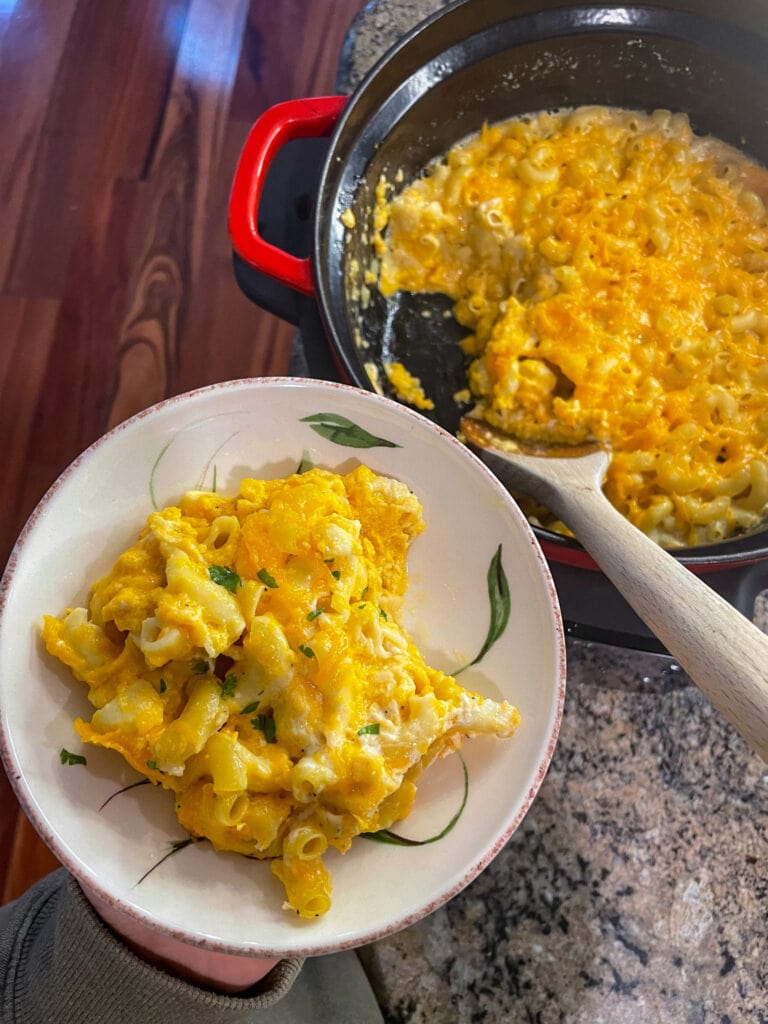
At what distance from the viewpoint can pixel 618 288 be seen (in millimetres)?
1121

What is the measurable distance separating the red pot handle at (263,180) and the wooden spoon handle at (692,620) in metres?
0.43

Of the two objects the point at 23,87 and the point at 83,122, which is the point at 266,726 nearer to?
the point at 83,122

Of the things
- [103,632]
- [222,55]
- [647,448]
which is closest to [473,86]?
[647,448]

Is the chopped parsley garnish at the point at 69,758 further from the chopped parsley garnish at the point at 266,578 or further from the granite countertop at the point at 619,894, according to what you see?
the granite countertop at the point at 619,894

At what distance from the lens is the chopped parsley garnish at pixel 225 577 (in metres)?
0.69

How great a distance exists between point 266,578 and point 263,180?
0.58m

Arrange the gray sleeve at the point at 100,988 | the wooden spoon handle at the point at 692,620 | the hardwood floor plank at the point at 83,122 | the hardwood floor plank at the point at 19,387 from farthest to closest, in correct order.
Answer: the hardwood floor plank at the point at 83,122
the hardwood floor plank at the point at 19,387
the gray sleeve at the point at 100,988
the wooden spoon handle at the point at 692,620

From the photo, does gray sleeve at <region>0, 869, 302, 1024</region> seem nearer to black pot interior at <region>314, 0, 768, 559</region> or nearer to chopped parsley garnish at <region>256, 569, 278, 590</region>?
chopped parsley garnish at <region>256, 569, 278, 590</region>

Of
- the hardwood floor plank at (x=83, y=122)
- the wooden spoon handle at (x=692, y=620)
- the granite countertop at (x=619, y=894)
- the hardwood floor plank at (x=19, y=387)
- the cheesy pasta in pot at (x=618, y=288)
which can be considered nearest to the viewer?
the wooden spoon handle at (x=692, y=620)

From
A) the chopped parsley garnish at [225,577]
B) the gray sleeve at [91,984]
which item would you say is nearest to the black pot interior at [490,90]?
the chopped parsley garnish at [225,577]

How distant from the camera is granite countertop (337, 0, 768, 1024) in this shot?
911 millimetres

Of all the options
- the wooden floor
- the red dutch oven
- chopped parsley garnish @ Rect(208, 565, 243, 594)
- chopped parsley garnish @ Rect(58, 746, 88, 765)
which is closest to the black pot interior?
the red dutch oven

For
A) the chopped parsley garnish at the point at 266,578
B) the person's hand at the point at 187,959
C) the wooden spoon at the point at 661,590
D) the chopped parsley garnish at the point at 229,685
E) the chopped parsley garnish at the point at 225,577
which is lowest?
the person's hand at the point at 187,959

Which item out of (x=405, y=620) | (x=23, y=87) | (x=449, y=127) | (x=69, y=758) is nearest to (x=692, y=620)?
(x=405, y=620)
